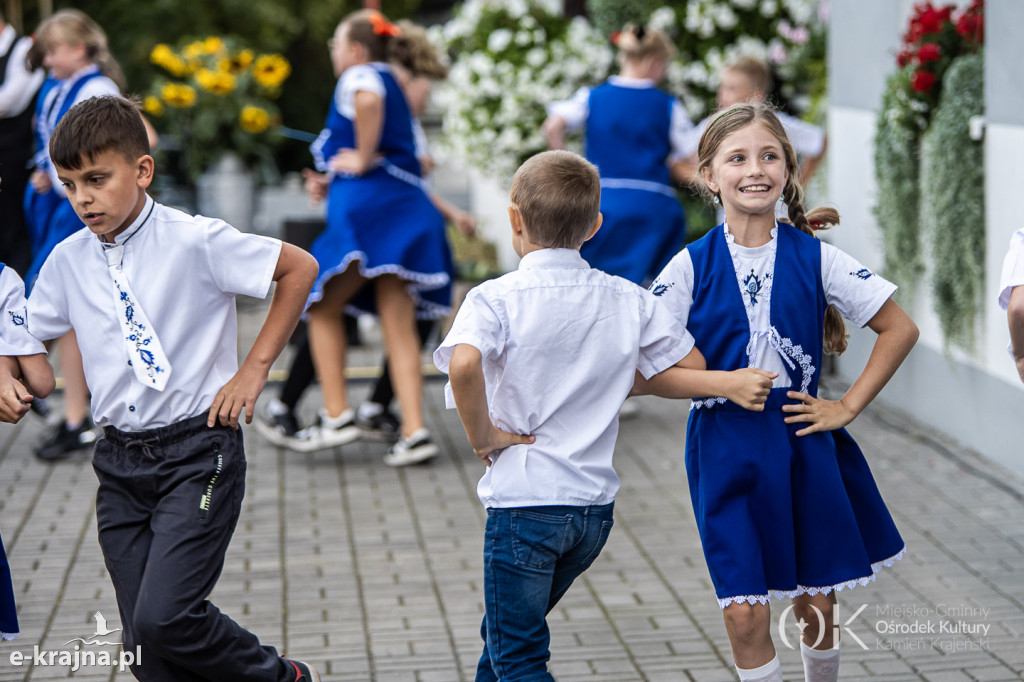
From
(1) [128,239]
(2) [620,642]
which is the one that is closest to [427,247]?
(2) [620,642]

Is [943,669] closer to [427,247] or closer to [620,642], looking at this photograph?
[620,642]

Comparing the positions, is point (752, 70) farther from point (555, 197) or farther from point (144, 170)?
point (144, 170)

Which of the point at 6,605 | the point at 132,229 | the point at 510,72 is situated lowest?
the point at 6,605

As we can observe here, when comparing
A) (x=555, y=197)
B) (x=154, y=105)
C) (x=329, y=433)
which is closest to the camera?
(x=555, y=197)

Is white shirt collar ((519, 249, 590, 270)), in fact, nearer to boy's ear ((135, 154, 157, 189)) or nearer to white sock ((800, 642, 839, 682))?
boy's ear ((135, 154, 157, 189))

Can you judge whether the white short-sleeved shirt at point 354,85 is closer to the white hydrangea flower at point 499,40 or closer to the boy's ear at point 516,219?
the boy's ear at point 516,219

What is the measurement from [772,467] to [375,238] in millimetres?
3335

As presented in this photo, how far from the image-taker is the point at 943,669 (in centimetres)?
368

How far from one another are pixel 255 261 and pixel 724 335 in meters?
1.16

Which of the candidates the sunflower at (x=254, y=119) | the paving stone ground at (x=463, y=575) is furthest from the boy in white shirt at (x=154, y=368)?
the sunflower at (x=254, y=119)

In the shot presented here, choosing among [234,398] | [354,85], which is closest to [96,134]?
[234,398]

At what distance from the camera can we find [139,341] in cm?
307

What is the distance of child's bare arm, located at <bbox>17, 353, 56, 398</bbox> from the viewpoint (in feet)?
10.2

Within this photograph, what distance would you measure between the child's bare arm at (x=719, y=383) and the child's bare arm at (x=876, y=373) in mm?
141
